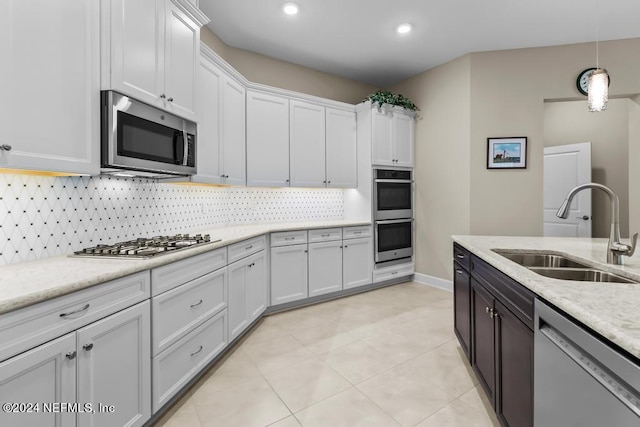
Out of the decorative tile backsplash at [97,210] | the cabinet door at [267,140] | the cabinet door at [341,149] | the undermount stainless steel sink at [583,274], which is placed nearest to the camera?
the undermount stainless steel sink at [583,274]

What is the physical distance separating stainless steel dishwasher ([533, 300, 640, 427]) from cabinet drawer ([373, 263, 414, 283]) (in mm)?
2972

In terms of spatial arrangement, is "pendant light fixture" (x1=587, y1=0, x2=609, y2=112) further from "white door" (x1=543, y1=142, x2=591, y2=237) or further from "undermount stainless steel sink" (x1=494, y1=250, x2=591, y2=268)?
"white door" (x1=543, y1=142, x2=591, y2=237)

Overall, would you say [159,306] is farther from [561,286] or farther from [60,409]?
[561,286]

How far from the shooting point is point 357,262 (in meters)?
3.97

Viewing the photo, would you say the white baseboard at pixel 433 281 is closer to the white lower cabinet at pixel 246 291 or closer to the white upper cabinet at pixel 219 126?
the white lower cabinet at pixel 246 291

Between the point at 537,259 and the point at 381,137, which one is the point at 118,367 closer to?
the point at 537,259

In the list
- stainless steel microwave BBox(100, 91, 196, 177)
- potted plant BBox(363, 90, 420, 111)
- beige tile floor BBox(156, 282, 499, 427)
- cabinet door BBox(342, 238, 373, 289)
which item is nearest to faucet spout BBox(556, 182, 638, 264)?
beige tile floor BBox(156, 282, 499, 427)

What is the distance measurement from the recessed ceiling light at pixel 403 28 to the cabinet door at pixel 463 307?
8.01ft

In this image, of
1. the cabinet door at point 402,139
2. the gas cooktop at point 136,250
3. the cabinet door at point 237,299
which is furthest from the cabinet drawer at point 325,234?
the gas cooktop at point 136,250

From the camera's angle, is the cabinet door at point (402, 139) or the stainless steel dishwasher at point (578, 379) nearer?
the stainless steel dishwasher at point (578, 379)

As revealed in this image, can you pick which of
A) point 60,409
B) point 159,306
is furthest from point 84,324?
point 159,306

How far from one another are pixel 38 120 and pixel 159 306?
1002 millimetres

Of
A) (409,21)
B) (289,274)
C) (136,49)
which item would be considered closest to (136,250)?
(136,49)

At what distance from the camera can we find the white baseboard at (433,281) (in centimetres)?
411
